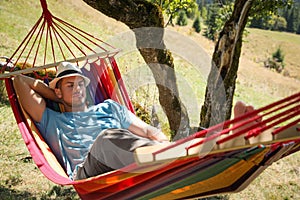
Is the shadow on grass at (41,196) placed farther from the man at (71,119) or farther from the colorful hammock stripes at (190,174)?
the colorful hammock stripes at (190,174)

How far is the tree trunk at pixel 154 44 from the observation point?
2736mm

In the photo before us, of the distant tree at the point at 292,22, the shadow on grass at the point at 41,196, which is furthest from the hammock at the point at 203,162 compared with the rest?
the distant tree at the point at 292,22

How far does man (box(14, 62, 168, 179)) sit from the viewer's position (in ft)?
6.99

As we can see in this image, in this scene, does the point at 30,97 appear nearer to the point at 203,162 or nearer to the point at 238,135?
the point at 203,162

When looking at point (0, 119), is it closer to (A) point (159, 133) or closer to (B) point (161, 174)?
(A) point (159, 133)

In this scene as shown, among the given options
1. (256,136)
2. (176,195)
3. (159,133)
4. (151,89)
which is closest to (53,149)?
(159,133)

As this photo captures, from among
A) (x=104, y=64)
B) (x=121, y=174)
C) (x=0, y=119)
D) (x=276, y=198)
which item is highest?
(x=104, y=64)

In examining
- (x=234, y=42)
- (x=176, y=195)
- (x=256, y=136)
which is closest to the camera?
(x=256, y=136)

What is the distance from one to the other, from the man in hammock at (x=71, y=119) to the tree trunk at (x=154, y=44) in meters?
0.65

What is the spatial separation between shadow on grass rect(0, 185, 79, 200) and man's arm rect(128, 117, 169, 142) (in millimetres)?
899

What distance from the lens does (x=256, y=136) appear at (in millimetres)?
1289

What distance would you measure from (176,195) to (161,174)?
191 mm

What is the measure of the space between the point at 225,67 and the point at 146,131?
0.90 m

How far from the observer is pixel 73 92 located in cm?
228
